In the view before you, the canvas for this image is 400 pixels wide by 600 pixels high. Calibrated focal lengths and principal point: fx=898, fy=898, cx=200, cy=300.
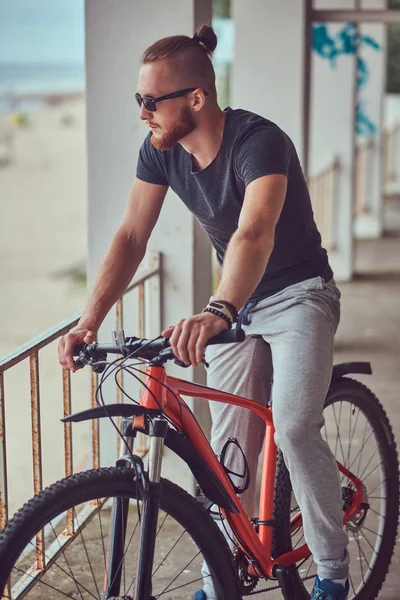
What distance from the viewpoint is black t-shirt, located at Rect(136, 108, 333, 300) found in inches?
93.4

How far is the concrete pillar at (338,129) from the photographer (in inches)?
335

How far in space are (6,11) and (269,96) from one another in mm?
77592

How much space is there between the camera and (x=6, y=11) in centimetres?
7800

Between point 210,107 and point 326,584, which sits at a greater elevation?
point 210,107

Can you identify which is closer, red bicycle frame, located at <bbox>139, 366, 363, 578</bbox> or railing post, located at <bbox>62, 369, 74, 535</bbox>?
red bicycle frame, located at <bbox>139, 366, 363, 578</bbox>

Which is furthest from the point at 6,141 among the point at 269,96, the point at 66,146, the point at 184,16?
the point at 184,16

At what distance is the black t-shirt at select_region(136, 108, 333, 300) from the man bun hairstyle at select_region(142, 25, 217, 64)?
8.3 inches

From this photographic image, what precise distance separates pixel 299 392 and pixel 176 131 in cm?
79

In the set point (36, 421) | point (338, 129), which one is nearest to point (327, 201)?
point (338, 129)

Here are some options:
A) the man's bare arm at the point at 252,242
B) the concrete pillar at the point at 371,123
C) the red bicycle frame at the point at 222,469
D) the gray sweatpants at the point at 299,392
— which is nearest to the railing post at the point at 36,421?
the gray sweatpants at the point at 299,392

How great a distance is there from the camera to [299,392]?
2.48 m

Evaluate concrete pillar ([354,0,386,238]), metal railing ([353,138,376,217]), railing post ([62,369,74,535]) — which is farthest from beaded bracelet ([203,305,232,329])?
metal railing ([353,138,376,217])

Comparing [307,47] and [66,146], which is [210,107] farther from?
[66,146]

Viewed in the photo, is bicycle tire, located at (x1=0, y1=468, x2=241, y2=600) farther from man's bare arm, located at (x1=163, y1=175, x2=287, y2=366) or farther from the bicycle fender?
the bicycle fender
